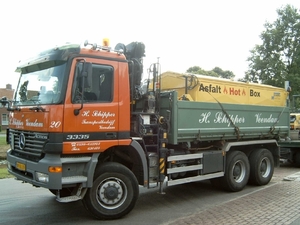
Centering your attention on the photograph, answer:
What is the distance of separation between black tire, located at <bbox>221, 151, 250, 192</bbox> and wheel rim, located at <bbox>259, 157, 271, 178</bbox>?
29.9 inches

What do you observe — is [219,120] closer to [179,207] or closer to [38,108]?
[179,207]

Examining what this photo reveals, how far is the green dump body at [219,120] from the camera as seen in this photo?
6418 millimetres

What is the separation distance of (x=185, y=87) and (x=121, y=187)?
3.01m

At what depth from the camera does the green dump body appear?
642cm

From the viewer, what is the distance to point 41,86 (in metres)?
5.43

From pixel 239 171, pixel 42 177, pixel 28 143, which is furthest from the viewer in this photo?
pixel 239 171

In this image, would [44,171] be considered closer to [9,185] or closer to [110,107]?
[110,107]

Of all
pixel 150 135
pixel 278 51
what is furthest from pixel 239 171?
pixel 278 51

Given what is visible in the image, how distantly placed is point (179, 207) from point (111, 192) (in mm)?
1630

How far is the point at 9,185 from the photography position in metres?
8.36

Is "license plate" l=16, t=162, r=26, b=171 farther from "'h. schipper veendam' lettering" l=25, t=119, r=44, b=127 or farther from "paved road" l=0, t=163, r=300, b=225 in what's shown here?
"paved road" l=0, t=163, r=300, b=225

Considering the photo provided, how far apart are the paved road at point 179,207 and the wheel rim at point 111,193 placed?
0.30 m

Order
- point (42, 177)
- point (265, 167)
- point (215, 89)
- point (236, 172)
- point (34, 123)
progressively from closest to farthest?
point (42, 177)
point (34, 123)
point (215, 89)
point (236, 172)
point (265, 167)

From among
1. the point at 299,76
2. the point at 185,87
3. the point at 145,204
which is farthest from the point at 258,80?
the point at 145,204
